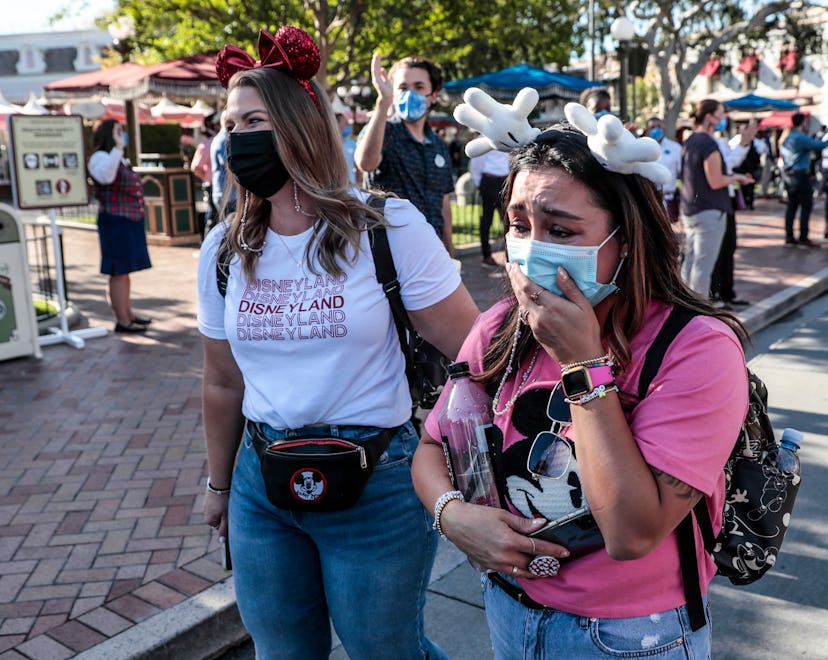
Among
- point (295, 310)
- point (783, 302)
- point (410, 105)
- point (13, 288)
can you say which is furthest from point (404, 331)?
point (783, 302)

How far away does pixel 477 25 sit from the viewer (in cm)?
1983

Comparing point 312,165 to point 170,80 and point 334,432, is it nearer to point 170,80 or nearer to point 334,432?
point 334,432

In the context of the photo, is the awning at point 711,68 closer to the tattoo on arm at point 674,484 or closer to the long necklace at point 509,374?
the long necklace at point 509,374

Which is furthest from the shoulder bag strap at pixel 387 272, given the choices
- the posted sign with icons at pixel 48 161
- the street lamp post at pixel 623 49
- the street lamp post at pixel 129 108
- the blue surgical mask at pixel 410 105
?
the street lamp post at pixel 129 108

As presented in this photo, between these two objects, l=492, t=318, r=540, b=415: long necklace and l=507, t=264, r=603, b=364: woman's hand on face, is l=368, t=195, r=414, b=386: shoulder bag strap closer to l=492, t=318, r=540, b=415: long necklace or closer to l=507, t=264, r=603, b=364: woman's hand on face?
l=492, t=318, r=540, b=415: long necklace

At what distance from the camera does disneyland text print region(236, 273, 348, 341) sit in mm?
1995

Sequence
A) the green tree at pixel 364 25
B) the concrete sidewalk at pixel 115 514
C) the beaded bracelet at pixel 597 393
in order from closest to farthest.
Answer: the beaded bracelet at pixel 597 393
the concrete sidewalk at pixel 115 514
the green tree at pixel 364 25

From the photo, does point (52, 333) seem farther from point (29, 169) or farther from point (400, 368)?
point (400, 368)

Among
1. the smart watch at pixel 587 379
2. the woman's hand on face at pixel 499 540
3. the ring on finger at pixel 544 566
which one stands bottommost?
the ring on finger at pixel 544 566

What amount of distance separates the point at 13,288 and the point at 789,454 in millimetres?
6824

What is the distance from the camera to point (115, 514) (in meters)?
4.17

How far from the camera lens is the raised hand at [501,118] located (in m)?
1.61

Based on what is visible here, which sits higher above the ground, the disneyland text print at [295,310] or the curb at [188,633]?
the disneyland text print at [295,310]

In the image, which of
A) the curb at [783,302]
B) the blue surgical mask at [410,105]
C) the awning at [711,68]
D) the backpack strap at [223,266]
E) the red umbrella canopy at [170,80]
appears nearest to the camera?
the backpack strap at [223,266]
